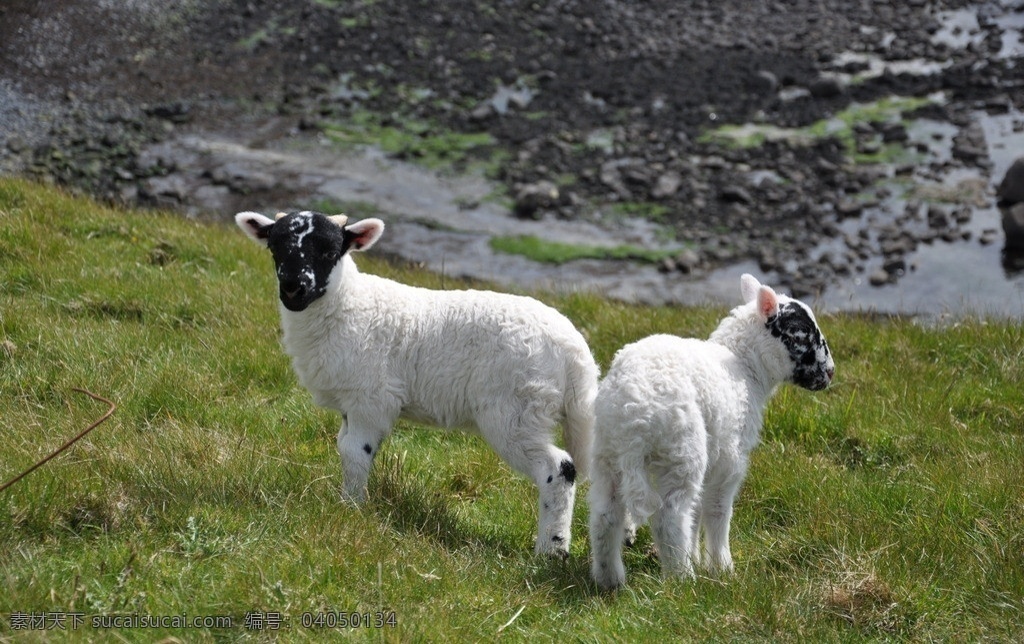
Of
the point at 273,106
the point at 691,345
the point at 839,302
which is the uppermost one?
the point at 691,345

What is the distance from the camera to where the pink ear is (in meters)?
6.84

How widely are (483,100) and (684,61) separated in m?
4.84

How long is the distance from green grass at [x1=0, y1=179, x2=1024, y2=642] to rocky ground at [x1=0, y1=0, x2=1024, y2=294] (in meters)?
7.85

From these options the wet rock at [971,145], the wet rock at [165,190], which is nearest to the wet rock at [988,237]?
the wet rock at [971,145]

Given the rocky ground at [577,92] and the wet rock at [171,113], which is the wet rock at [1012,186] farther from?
the wet rock at [171,113]

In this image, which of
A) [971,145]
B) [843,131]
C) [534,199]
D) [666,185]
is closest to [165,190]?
[534,199]

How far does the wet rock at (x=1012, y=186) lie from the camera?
18.2 meters

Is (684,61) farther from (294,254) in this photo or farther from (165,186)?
(294,254)

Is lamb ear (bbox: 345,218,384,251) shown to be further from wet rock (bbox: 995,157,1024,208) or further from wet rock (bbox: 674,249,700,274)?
wet rock (bbox: 995,157,1024,208)

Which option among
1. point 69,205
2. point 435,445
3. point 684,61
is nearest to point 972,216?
point 684,61

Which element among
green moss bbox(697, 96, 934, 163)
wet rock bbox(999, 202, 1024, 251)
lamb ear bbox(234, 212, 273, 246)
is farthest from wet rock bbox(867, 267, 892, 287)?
lamb ear bbox(234, 212, 273, 246)

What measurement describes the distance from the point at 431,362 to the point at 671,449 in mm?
1841

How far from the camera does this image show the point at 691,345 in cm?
657

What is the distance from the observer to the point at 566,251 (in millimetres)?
17797
